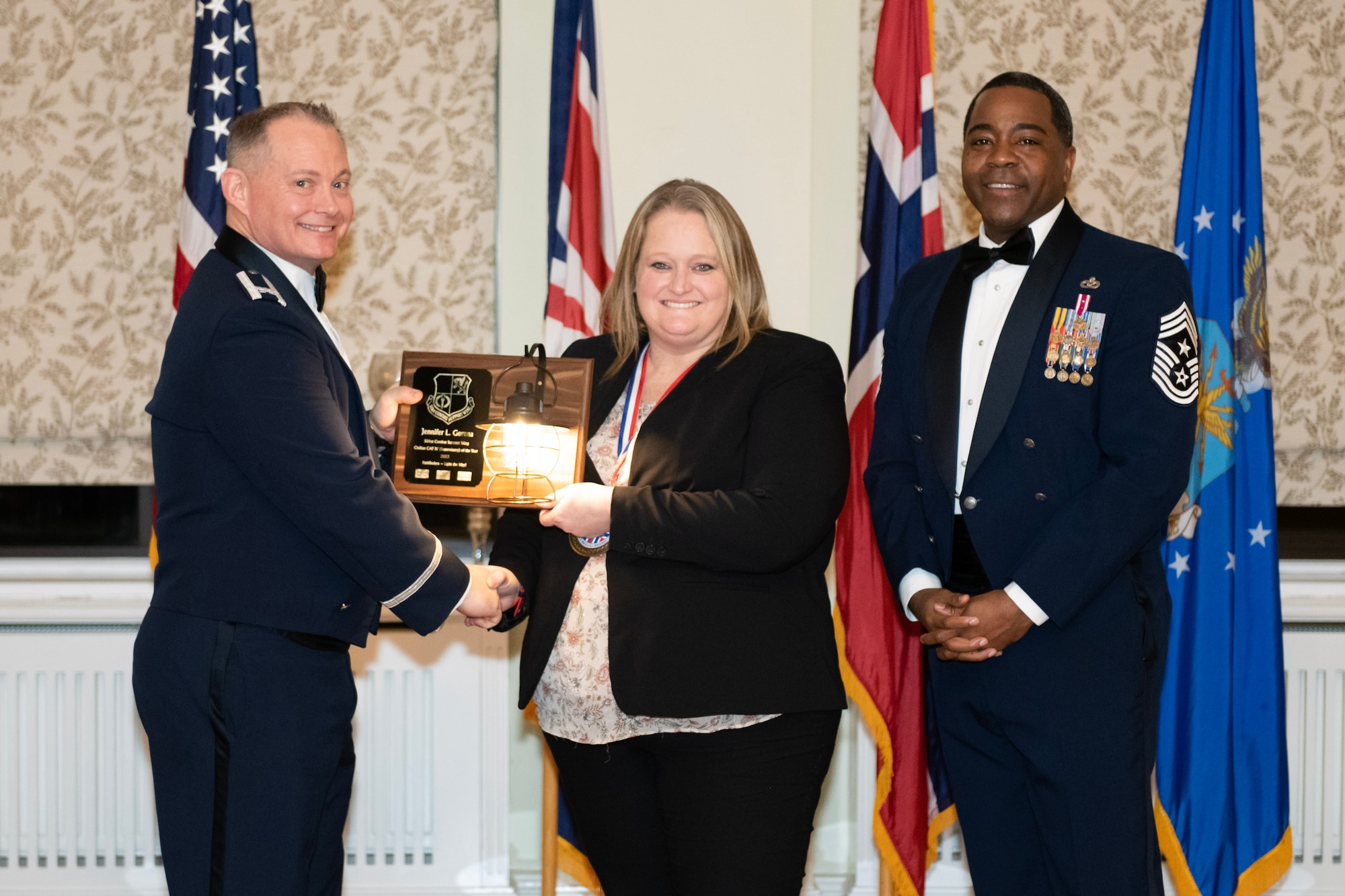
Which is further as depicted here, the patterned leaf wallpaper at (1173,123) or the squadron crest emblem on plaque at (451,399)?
the patterned leaf wallpaper at (1173,123)

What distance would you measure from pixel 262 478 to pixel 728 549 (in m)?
0.74

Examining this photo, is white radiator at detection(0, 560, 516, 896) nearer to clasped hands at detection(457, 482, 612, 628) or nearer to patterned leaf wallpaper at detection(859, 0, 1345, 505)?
clasped hands at detection(457, 482, 612, 628)

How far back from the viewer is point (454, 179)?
3.25 meters

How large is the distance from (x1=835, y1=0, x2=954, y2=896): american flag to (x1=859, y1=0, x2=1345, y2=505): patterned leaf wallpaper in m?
0.35

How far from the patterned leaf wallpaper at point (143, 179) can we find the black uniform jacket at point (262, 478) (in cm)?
146

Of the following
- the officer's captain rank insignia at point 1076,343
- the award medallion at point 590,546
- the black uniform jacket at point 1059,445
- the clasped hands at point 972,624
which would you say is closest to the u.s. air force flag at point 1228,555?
the black uniform jacket at point 1059,445

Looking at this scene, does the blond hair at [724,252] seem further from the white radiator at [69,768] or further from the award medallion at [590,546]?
the white radiator at [69,768]

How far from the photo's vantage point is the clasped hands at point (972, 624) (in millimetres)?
1802

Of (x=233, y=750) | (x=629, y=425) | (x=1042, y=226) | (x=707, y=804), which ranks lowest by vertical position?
(x=707, y=804)

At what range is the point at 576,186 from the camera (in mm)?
2980

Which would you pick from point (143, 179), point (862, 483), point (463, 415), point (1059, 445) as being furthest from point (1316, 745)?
point (143, 179)

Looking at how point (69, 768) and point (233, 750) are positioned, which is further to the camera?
point (69, 768)

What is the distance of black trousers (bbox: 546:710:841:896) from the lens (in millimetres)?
1793

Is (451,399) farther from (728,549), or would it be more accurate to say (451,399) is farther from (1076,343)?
(1076,343)
